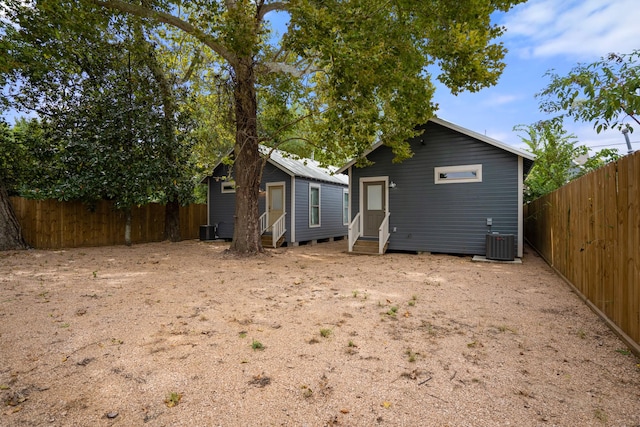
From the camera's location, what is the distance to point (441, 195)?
10445mm

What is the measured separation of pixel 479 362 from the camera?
2.94m

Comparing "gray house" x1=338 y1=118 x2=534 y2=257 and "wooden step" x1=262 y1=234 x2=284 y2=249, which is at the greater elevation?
"gray house" x1=338 y1=118 x2=534 y2=257

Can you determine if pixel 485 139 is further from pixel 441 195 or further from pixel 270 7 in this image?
pixel 270 7

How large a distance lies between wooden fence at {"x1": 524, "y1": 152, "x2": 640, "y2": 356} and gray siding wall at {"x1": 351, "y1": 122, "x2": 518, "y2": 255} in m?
3.77

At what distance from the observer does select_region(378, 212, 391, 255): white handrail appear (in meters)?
10.7

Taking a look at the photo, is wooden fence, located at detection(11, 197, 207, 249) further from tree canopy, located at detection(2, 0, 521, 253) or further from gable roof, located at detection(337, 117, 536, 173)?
gable roof, located at detection(337, 117, 536, 173)

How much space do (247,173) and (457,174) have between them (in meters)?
6.33

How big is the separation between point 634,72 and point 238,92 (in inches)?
338

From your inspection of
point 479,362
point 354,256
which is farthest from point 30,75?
point 479,362

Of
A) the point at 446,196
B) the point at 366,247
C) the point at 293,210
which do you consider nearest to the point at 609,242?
the point at 446,196

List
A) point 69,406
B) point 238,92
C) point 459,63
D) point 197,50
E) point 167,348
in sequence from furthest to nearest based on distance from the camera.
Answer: point 197,50 < point 238,92 < point 459,63 < point 167,348 < point 69,406

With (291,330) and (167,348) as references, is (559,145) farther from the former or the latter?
(167,348)

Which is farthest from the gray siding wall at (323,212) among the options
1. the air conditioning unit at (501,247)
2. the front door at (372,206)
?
the air conditioning unit at (501,247)

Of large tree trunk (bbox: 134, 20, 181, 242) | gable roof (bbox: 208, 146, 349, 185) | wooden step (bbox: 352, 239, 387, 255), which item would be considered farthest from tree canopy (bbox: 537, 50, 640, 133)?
large tree trunk (bbox: 134, 20, 181, 242)
